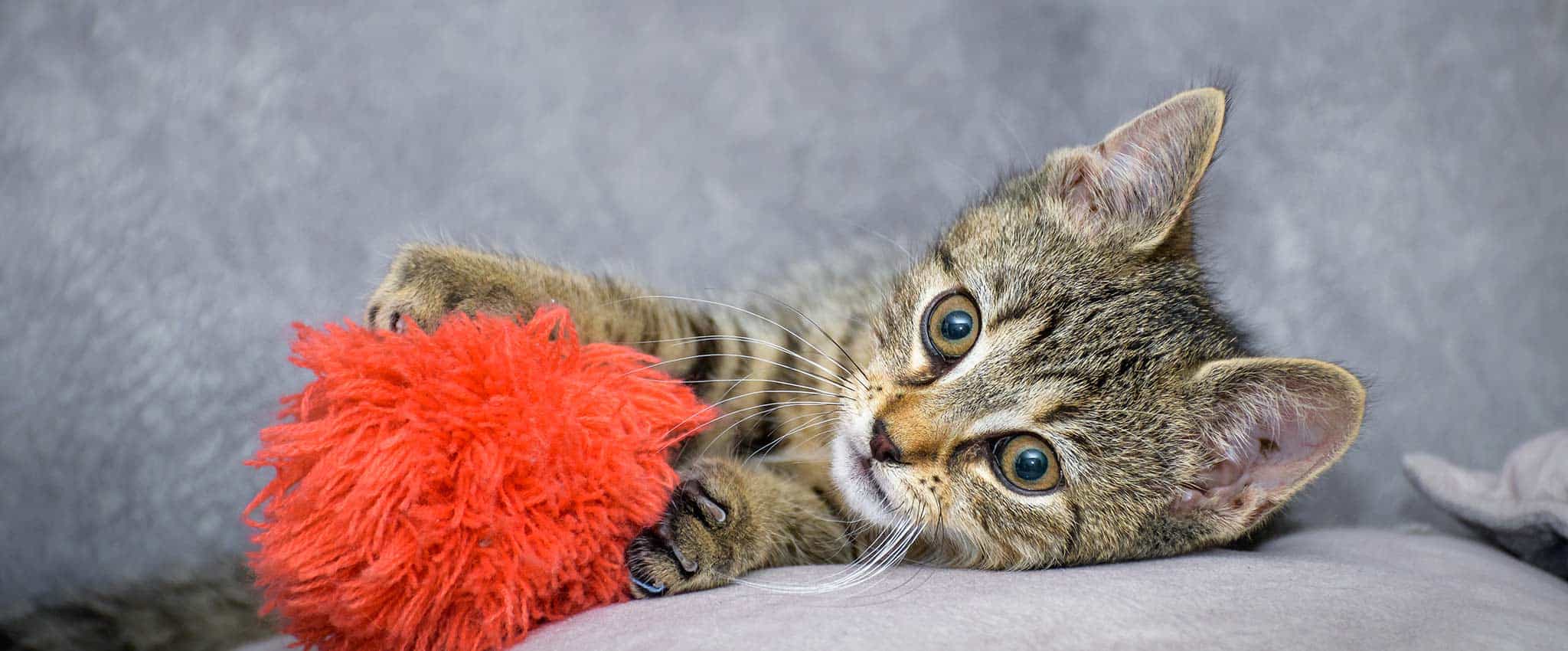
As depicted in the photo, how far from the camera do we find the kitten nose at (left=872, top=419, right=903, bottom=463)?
91 centimetres

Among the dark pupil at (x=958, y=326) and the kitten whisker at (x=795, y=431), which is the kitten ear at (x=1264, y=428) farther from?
the kitten whisker at (x=795, y=431)

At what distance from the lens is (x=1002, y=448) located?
0.92 metres

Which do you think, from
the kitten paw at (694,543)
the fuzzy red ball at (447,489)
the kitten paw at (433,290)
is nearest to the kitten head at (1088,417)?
the kitten paw at (694,543)

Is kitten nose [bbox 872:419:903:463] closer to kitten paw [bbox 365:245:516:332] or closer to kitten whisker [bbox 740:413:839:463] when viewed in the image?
kitten whisker [bbox 740:413:839:463]

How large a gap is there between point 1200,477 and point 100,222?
151 cm

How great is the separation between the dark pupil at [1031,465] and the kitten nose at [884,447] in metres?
0.11

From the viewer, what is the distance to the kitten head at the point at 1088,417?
0.90m

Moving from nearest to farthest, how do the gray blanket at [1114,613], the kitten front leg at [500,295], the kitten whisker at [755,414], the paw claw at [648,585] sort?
1. the gray blanket at [1114,613]
2. the paw claw at [648,585]
3. the kitten front leg at [500,295]
4. the kitten whisker at [755,414]

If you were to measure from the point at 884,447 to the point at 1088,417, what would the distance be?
0.19m

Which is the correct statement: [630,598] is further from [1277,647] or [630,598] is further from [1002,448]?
[1277,647]

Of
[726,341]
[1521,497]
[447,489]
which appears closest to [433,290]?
[447,489]

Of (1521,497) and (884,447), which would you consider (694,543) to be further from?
(1521,497)

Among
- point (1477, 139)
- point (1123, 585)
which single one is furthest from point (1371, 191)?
point (1123, 585)

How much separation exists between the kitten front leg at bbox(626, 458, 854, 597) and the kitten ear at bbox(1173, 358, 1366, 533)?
375 millimetres
